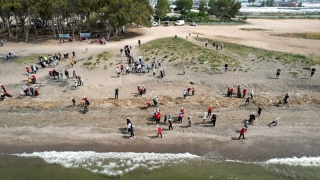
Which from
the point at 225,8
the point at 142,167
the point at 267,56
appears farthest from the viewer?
the point at 225,8

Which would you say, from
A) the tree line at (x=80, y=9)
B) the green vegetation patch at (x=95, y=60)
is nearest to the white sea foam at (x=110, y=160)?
the green vegetation patch at (x=95, y=60)

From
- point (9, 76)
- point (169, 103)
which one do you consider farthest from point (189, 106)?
point (9, 76)

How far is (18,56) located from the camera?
38531mm

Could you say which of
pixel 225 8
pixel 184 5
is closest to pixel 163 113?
pixel 184 5

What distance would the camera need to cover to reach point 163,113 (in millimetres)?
24109

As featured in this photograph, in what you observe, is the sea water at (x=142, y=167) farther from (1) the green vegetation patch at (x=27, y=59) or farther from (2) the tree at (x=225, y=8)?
(2) the tree at (x=225, y=8)

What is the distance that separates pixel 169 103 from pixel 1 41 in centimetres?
3680

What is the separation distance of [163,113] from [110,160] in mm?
7533

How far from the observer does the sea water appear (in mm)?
17031

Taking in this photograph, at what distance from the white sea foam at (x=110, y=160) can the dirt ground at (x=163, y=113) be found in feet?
2.02

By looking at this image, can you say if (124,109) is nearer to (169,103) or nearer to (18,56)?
(169,103)

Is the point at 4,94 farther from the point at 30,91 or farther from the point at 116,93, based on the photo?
the point at 116,93

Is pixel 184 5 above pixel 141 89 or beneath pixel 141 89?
above

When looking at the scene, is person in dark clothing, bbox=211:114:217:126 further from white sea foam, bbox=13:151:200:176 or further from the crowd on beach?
white sea foam, bbox=13:151:200:176
